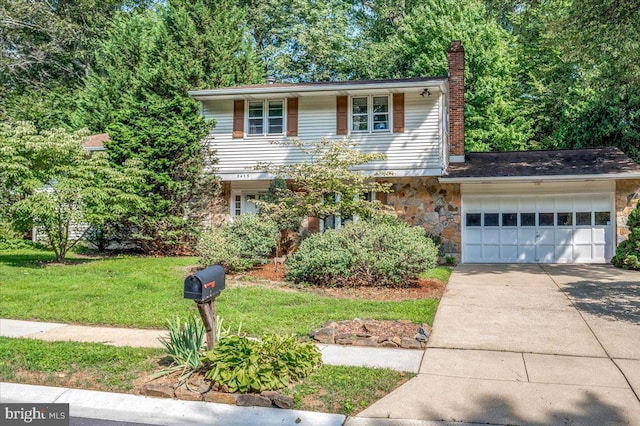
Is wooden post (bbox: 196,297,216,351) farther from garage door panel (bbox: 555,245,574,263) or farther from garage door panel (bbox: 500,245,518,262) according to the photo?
garage door panel (bbox: 555,245,574,263)

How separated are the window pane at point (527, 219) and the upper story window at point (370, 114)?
502 cm

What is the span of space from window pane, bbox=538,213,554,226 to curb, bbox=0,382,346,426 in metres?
13.1

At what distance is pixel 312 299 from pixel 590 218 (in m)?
10.3

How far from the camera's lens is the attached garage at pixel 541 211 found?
14914mm

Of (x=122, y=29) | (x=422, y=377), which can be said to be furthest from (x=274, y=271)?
(x=122, y=29)

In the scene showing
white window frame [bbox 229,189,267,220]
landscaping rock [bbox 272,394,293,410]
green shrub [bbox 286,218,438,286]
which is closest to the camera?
landscaping rock [bbox 272,394,293,410]

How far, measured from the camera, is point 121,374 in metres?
5.21

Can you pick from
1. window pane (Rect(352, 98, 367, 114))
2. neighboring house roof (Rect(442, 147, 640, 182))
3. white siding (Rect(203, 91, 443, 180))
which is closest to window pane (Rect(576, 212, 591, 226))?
neighboring house roof (Rect(442, 147, 640, 182))

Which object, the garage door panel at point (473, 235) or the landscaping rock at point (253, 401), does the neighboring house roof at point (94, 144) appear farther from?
the landscaping rock at point (253, 401)

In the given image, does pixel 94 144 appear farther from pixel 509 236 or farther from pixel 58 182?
pixel 509 236

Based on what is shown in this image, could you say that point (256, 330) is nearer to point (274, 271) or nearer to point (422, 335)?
point (422, 335)

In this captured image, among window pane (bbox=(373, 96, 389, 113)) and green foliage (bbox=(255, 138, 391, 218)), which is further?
window pane (bbox=(373, 96, 389, 113))

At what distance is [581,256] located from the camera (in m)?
15.1

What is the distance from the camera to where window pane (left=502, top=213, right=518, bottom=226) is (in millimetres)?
15625
